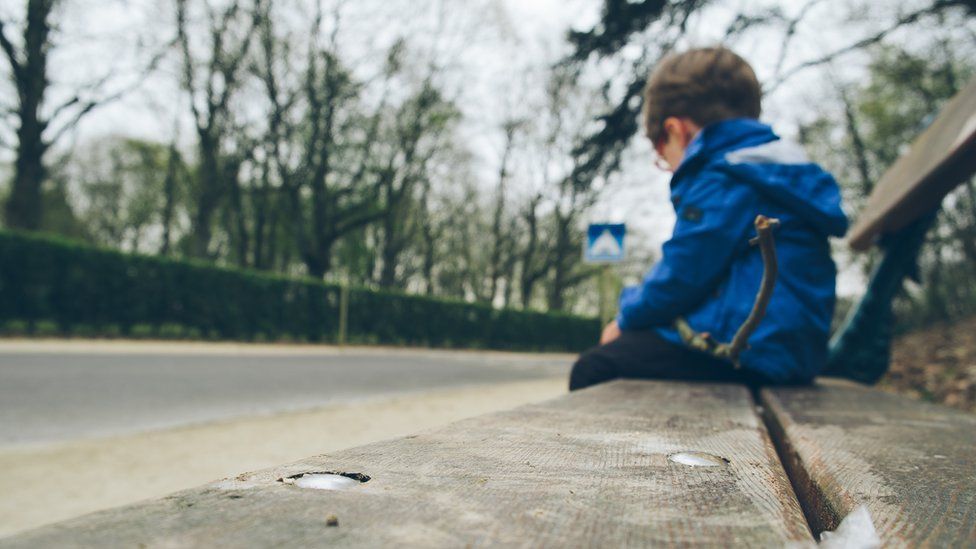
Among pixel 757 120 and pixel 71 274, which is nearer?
pixel 757 120

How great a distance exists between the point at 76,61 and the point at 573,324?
22.9 metres

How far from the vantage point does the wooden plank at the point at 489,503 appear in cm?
42

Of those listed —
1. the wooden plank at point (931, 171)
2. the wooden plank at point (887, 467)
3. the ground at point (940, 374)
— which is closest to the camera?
the wooden plank at point (887, 467)

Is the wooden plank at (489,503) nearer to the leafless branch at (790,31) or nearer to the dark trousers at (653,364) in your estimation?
the dark trousers at (653,364)

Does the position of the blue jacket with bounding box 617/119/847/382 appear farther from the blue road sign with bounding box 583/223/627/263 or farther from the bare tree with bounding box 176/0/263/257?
the bare tree with bounding box 176/0/263/257

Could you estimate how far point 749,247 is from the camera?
6.14 feet

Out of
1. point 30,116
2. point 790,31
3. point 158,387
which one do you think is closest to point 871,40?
point 790,31

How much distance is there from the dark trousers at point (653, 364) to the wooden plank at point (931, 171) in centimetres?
82

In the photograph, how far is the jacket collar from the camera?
1915 millimetres

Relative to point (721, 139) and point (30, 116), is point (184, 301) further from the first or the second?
point (721, 139)

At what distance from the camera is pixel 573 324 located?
31.9m

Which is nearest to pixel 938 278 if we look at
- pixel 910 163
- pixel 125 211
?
pixel 910 163

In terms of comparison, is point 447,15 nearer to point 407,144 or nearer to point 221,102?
point 407,144

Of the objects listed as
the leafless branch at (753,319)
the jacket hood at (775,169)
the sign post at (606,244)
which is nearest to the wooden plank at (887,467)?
the leafless branch at (753,319)
